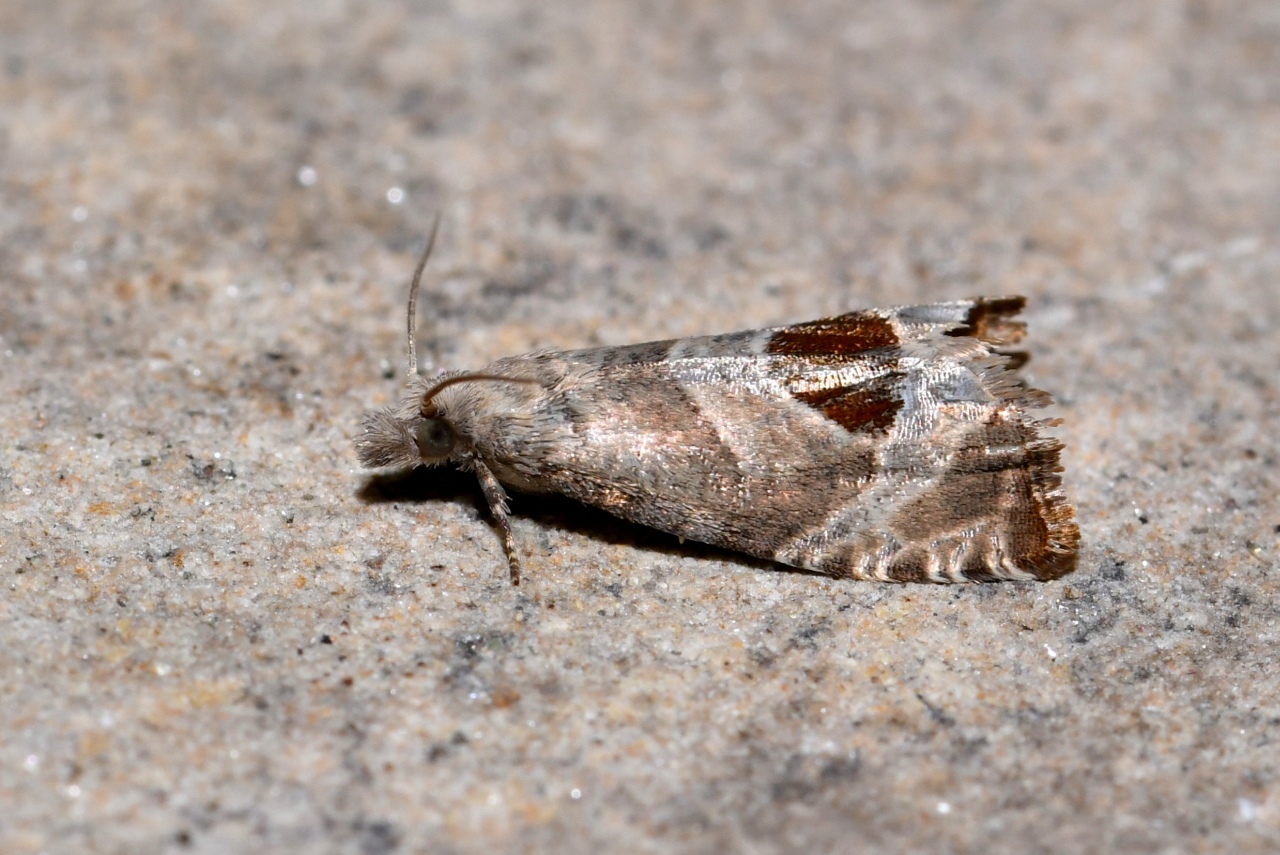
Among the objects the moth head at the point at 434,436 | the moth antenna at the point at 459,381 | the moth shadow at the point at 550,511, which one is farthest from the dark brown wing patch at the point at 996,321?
the moth head at the point at 434,436

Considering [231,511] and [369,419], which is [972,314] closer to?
[369,419]

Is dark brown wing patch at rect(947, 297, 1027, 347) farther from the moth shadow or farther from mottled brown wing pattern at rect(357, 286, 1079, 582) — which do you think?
the moth shadow

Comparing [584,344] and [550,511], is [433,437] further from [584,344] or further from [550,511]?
[584,344]

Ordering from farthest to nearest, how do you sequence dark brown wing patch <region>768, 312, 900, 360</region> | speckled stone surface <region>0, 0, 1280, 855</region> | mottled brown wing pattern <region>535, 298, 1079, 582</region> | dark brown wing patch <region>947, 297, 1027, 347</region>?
dark brown wing patch <region>947, 297, 1027, 347</region>
dark brown wing patch <region>768, 312, 900, 360</region>
mottled brown wing pattern <region>535, 298, 1079, 582</region>
speckled stone surface <region>0, 0, 1280, 855</region>


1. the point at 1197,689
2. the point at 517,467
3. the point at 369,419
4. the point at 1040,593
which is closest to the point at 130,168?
the point at 369,419

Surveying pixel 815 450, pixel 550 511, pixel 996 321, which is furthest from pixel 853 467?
pixel 550 511

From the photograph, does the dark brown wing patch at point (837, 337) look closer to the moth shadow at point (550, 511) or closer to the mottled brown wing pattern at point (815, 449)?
the mottled brown wing pattern at point (815, 449)

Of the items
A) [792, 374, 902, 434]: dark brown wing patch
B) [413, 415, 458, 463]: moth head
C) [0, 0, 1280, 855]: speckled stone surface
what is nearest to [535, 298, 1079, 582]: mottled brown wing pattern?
[792, 374, 902, 434]: dark brown wing patch
